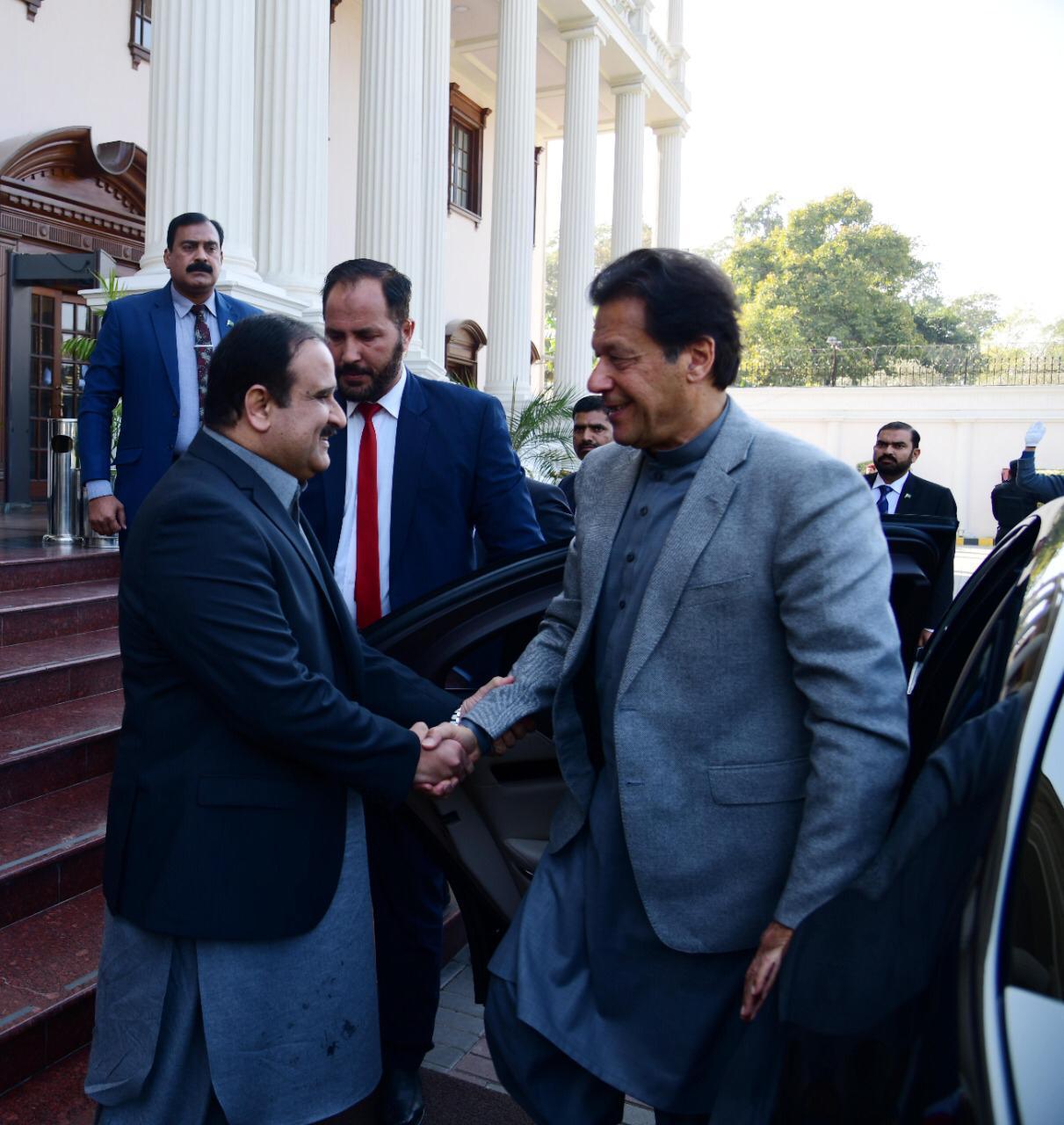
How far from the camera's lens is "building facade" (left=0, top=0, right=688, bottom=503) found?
7.49 m

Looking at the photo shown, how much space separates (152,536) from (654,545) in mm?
899

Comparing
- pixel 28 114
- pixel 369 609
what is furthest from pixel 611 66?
pixel 369 609

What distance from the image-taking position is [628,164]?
752 inches

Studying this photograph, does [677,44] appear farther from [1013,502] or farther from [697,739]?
[697,739]


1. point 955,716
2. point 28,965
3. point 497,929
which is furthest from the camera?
point 28,965

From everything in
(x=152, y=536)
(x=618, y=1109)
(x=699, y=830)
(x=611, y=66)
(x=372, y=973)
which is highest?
(x=611, y=66)

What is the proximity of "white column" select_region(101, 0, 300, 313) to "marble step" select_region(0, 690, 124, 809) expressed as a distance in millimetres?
3875

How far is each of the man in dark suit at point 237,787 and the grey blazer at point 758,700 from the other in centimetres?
54

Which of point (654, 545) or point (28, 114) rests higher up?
point (28, 114)

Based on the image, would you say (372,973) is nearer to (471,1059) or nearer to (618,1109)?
(618,1109)

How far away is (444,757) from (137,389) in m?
3.18

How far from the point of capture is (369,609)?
313cm

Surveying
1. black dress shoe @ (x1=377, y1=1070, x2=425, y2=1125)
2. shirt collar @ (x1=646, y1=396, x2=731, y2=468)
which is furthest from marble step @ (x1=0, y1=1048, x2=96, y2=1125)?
shirt collar @ (x1=646, y1=396, x2=731, y2=468)

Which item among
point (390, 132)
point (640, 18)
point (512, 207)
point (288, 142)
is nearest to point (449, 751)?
point (288, 142)
